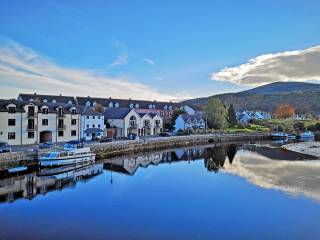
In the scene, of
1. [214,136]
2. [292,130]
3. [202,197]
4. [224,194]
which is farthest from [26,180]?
[292,130]

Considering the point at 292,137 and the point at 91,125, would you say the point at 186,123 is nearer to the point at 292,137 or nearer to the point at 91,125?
the point at 292,137

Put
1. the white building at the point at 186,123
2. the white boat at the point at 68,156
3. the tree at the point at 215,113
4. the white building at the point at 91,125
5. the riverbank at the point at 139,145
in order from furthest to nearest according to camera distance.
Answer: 1. the tree at the point at 215,113
2. the white building at the point at 186,123
3. the white building at the point at 91,125
4. the white boat at the point at 68,156
5. the riverbank at the point at 139,145

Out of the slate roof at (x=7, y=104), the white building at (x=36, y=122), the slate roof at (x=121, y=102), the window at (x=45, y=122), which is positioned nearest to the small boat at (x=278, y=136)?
the slate roof at (x=121, y=102)

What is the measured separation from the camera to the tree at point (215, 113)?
306ft

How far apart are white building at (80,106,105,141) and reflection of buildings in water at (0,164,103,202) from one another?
22335 mm

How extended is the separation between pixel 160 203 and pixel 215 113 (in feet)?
240

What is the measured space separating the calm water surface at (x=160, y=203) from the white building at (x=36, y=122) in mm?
14231

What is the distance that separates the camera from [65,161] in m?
38.2

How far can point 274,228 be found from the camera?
1900 cm

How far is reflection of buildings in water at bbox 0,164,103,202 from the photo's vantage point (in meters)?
25.7

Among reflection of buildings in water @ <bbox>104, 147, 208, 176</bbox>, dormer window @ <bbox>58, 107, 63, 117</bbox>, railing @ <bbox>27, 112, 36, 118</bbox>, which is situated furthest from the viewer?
dormer window @ <bbox>58, 107, 63, 117</bbox>

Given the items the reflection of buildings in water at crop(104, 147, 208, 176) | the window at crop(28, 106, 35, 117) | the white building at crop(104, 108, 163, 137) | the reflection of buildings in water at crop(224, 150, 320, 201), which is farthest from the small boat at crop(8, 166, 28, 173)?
the white building at crop(104, 108, 163, 137)

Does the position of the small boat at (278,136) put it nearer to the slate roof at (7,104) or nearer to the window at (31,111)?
the window at (31,111)

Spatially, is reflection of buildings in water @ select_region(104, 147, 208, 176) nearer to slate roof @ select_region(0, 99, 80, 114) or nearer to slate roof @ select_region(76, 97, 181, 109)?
slate roof @ select_region(0, 99, 80, 114)
